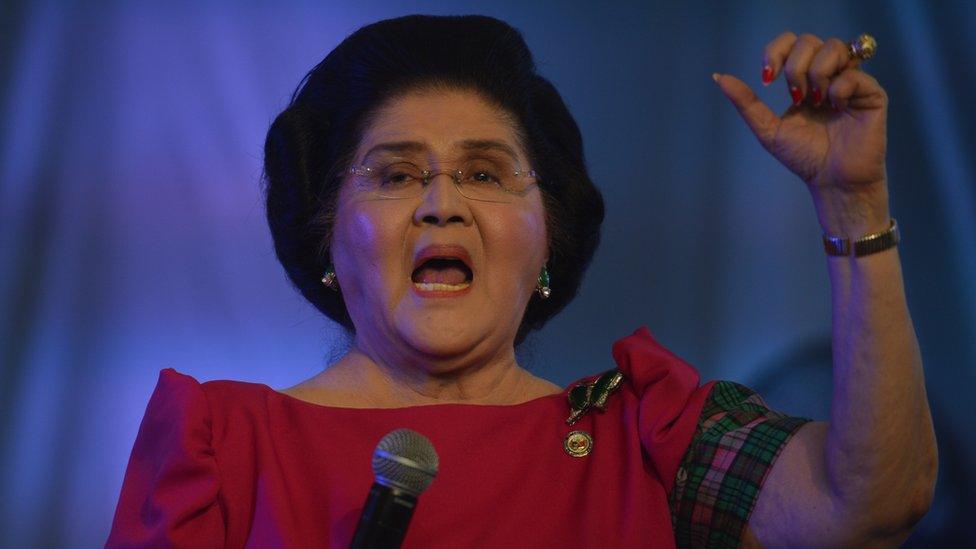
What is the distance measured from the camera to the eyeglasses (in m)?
1.97

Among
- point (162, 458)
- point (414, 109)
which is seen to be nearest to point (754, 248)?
point (414, 109)

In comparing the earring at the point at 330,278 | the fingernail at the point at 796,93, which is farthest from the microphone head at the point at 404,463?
the earring at the point at 330,278

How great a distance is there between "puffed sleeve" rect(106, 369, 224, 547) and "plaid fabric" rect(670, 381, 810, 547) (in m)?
0.76

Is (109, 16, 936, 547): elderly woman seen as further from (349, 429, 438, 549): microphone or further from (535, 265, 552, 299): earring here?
(349, 429, 438, 549): microphone

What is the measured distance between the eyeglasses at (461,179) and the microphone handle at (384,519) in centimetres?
78

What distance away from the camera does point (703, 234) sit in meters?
2.65

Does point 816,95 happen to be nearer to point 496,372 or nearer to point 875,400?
point 875,400

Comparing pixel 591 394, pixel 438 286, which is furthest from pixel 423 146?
pixel 591 394

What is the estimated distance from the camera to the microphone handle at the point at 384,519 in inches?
49.3

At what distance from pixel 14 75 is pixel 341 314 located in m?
1.03

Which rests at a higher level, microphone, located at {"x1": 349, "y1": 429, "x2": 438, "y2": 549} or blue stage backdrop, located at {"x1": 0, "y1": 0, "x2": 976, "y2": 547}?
blue stage backdrop, located at {"x1": 0, "y1": 0, "x2": 976, "y2": 547}

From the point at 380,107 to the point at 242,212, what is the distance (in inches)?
28.5

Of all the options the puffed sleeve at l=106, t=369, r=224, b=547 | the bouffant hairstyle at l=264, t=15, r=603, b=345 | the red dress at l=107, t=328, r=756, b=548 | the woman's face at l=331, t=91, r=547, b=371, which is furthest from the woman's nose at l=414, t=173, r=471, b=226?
the puffed sleeve at l=106, t=369, r=224, b=547

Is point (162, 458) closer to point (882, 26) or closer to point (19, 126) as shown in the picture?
point (19, 126)
